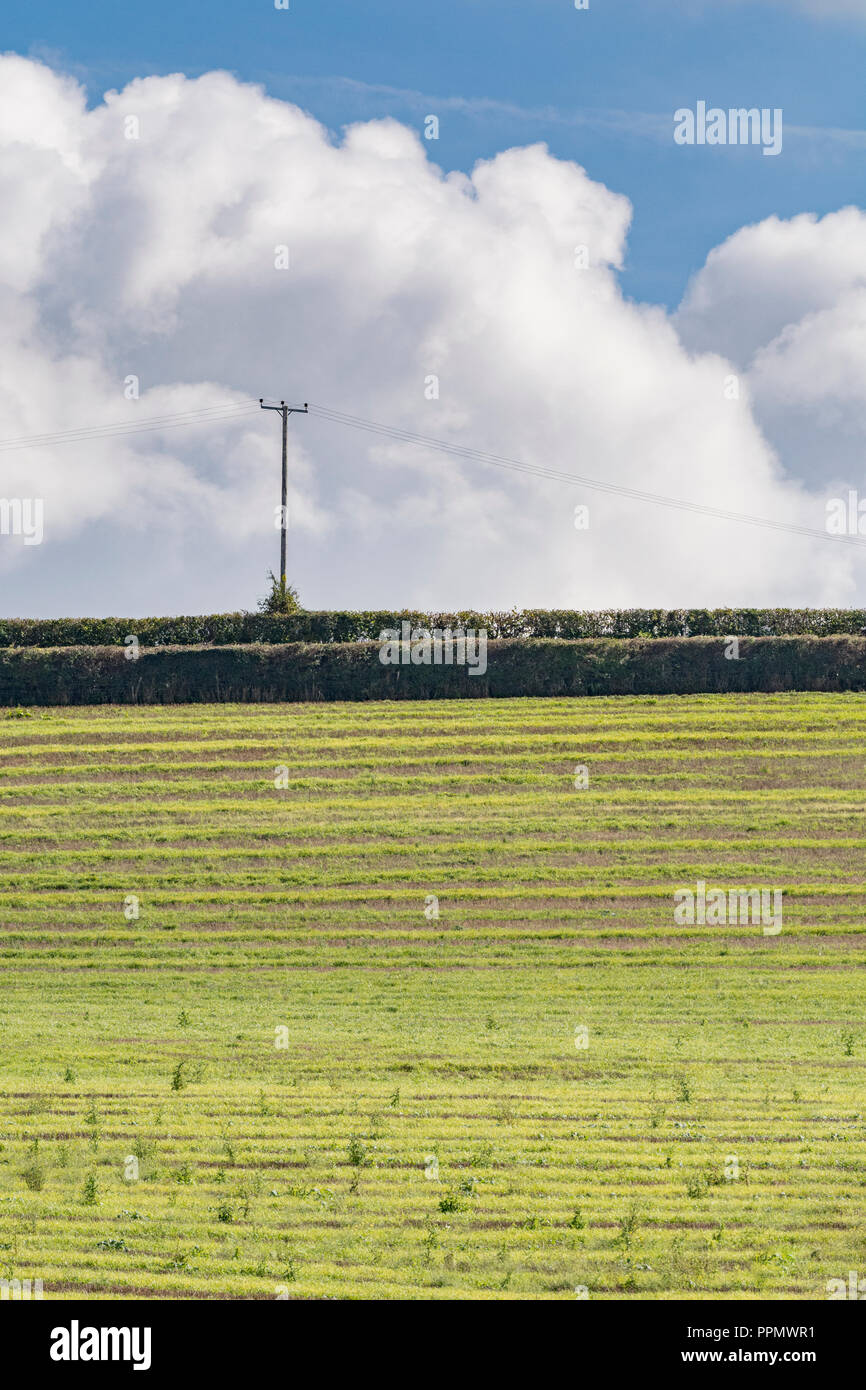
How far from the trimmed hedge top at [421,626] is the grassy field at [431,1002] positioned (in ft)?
14.3

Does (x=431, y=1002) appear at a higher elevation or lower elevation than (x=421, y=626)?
lower

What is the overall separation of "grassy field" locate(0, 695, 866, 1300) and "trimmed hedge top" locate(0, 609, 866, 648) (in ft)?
14.3

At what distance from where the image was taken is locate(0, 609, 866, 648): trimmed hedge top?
50094 millimetres

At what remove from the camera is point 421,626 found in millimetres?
51375

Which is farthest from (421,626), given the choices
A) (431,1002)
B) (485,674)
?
(431,1002)

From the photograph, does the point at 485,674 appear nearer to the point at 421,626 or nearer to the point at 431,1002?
the point at 421,626

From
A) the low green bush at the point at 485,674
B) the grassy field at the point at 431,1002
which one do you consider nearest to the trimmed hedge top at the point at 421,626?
the low green bush at the point at 485,674

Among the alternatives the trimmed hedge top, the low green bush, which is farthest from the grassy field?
the trimmed hedge top

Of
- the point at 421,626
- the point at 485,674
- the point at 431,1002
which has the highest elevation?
the point at 421,626

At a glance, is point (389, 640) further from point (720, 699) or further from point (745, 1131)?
point (745, 1131)

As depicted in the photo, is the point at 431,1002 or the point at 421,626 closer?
the point at 431,1002

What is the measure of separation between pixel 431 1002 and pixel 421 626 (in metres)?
29.1

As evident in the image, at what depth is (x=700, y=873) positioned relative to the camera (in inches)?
1232

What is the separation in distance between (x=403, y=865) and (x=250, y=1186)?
66.2 feet
